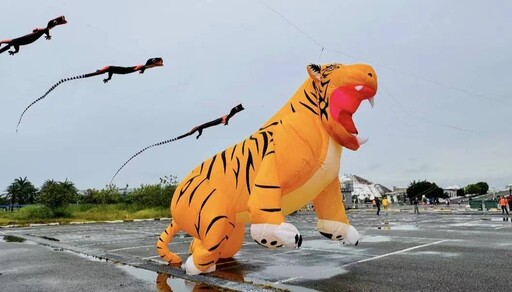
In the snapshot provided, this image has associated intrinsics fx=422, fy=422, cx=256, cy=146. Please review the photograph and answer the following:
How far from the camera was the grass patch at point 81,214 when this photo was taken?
32.7 meters

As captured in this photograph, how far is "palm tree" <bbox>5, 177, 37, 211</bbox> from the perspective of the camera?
6612 cm

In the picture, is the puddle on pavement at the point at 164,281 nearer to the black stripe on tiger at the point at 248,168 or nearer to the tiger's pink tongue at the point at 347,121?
the black stripe on tiger at the point at 248,168

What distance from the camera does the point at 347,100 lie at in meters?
6.19

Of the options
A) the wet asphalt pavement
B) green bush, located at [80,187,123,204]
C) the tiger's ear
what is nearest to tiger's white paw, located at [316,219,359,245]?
the wet asphalt pavement

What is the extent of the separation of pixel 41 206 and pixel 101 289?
3188cm

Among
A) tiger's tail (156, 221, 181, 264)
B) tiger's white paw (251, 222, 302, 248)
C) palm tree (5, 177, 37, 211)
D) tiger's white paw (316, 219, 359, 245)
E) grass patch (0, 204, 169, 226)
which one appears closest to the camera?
tiger's white paw (251, 222, 302, 248)

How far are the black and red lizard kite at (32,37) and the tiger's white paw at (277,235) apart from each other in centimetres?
474

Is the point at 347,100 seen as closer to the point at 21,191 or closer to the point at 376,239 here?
the point at 376,239

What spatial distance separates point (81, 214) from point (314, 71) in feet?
111

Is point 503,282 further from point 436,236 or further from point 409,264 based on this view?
point 436,236

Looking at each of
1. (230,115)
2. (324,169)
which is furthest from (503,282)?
(230,115)

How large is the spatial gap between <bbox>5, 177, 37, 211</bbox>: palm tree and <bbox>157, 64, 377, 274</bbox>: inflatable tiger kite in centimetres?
6798

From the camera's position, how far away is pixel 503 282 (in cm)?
609

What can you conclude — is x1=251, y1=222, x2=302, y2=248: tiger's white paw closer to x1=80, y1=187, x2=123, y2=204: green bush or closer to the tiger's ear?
the tiger's ear
